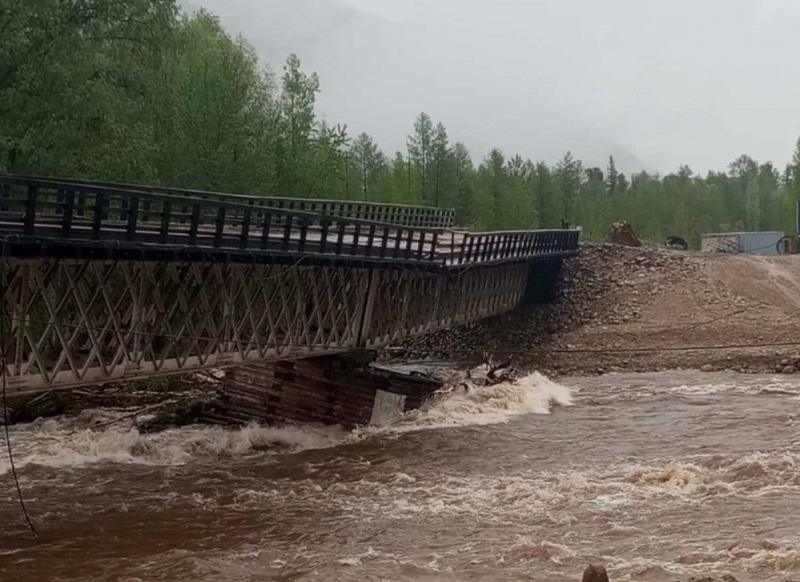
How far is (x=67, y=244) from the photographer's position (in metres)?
14.4

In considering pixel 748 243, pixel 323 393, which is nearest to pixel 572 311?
pixel 323 393

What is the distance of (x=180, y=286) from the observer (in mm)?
17844

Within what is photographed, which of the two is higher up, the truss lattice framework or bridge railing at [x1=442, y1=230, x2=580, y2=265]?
bridge railing at [x1=442, y1=230, x2=580, y2=265]

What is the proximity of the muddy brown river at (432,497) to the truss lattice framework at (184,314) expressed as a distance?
97.1 inches

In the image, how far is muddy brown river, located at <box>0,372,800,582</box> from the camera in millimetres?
12789

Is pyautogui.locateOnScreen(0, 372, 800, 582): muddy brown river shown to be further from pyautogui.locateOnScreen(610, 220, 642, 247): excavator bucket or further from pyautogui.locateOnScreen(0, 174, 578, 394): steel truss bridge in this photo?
pyautogui.locateOnScreen(610, 220, 642, 247): excavator bucket

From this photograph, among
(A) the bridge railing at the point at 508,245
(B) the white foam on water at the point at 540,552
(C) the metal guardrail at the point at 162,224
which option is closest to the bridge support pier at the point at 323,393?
(C) the metal guardrail at the point at 162,224

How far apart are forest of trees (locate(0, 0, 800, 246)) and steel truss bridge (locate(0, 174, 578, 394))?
5885 mm

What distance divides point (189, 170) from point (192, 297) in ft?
73.2

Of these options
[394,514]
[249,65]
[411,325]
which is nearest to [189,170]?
[249,65]

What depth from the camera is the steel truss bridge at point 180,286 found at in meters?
14.7

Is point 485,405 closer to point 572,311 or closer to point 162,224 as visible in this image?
point 162,224

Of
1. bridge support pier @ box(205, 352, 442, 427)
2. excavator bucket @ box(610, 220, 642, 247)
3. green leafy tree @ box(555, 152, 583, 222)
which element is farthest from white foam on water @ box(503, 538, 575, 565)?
green leafy tree @ box(555, 152, 583, 222)

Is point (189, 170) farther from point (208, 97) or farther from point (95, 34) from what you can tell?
point (95, 34)
